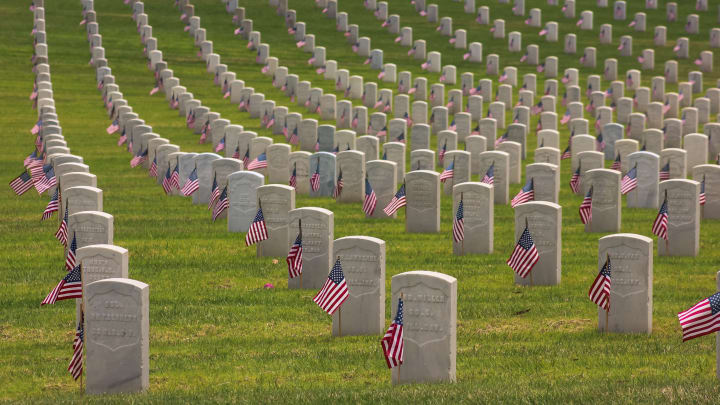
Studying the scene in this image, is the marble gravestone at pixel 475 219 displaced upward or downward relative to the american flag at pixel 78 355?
upward

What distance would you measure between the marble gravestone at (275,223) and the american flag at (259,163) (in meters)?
6.16

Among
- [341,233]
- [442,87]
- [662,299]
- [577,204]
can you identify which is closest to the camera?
[662,299]

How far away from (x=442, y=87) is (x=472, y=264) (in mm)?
17328

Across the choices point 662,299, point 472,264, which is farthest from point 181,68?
point 662,299

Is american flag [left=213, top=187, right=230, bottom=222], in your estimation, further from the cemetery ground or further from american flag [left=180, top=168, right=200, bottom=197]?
american flag [left=180, top=168, right=200, bottom=197]

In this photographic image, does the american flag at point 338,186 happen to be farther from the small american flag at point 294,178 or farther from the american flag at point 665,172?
the american flag at point 665,172

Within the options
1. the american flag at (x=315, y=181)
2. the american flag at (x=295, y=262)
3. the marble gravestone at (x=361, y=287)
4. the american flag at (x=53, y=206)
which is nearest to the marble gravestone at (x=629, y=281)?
the marble gravestone at (x=361, y=287)

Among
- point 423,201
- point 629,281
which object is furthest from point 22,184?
point 629,281

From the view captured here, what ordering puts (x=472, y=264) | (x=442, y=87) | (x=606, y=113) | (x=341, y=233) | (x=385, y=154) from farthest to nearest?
(x=442, y=87), (x=606, y=113), (x=385, y=154), (x=341, y=233), (x=472, y=264)

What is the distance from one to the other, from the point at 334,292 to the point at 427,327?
1790 millimetres

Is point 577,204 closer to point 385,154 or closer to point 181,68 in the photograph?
point 385,154

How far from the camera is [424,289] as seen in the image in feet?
36.2

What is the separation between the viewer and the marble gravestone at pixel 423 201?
1875 cm

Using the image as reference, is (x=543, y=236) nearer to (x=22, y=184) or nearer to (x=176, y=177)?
(x=176, y=177)
